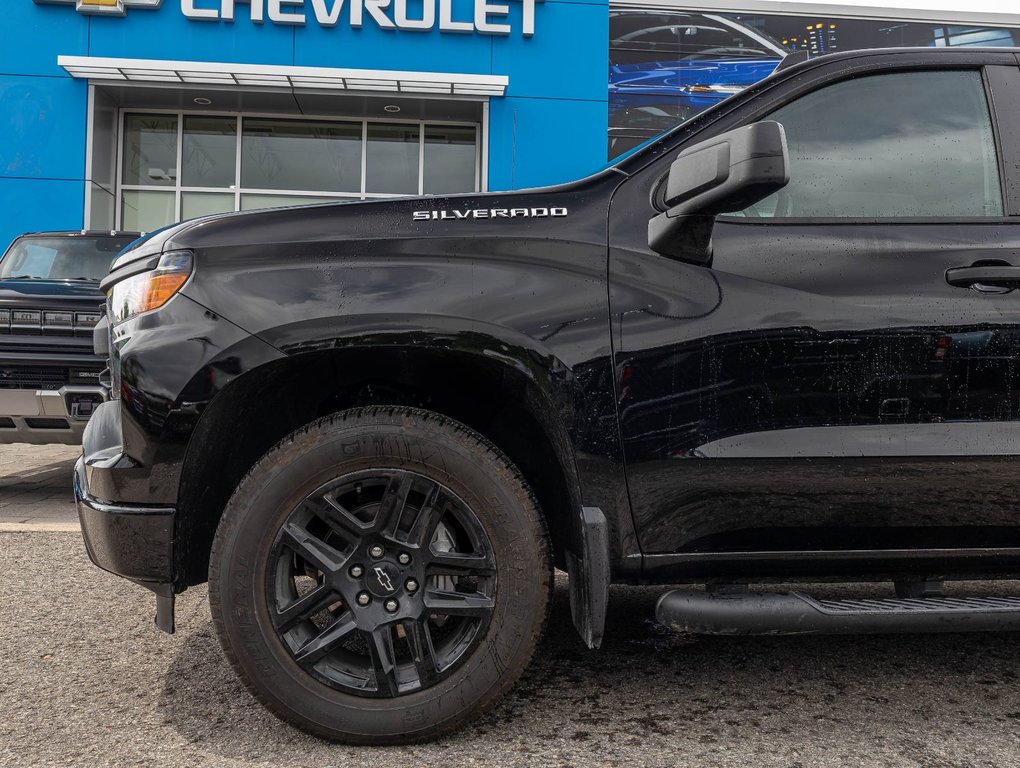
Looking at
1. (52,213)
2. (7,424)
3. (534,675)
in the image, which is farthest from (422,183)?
(534,675)

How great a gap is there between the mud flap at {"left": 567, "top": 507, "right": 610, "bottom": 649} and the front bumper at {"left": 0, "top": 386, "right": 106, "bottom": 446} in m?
3.91

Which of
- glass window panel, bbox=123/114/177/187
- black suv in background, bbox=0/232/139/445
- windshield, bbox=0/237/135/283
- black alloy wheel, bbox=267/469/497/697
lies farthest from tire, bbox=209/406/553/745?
glass window panel, bbox=123/114/177/187

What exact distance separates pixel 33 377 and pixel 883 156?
4.86m

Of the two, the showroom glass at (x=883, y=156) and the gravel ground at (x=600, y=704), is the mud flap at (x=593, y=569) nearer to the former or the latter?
the gravel ground at (x=600, y=704)

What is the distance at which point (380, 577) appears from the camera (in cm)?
204

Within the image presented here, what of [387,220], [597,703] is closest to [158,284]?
[387,220]

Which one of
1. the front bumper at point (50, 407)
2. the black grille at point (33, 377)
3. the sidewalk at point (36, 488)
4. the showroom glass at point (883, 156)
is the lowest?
the sidewalk at point (36, 488)

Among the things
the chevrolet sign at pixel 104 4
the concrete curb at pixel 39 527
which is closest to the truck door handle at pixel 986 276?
the concrete curb at pixel 39 527

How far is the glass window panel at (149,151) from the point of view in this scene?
12648 millimetres

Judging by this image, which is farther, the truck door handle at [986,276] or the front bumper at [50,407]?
the front bumper at [50,407]

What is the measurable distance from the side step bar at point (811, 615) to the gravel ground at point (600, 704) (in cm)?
31

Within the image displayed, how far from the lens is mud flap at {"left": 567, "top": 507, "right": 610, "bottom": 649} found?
2.03m

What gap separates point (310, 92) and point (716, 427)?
11.2 metres

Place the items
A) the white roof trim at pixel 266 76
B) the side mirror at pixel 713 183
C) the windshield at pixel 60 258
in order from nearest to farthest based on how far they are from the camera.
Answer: the side mirror at pixel 713 183 → the windshield at pixel 60 258 → the white roof trim at pixel 266 76
